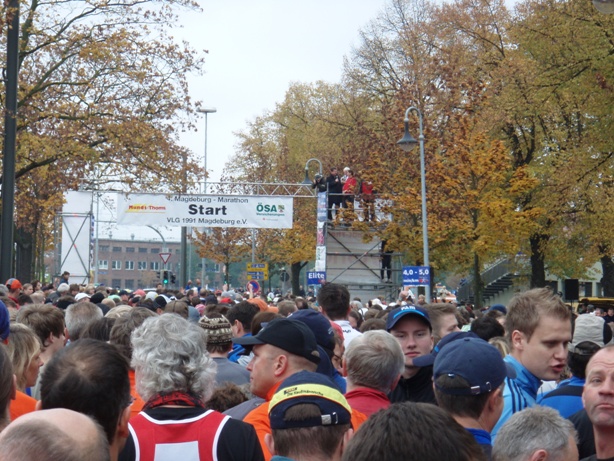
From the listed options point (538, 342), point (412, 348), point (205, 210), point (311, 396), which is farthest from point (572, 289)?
point (311, 396)

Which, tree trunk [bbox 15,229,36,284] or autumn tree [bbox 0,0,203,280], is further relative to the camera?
tree trunk [bbox 15,229,36,284]

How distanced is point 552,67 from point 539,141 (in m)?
13.7

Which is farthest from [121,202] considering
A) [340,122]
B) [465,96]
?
[340,122]

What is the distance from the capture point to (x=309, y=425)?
3447 mm

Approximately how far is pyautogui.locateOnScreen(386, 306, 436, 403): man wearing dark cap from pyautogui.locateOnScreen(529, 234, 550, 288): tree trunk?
33972 mm

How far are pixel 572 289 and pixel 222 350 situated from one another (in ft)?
80.8

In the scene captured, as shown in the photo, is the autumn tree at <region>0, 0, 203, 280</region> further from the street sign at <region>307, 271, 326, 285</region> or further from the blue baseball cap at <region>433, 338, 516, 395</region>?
the blue baseball cap at <region>433, 338, 516, 395</region>

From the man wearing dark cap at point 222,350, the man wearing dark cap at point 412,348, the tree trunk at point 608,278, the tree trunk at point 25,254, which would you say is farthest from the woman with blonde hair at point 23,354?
the tree trunk at point 608,278

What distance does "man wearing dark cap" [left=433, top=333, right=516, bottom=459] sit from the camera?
410cm

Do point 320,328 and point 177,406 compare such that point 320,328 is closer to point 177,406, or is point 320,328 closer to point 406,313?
point 406,313

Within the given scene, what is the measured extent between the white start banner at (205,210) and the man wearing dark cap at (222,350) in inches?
1010

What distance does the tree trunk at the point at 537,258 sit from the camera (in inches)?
1574

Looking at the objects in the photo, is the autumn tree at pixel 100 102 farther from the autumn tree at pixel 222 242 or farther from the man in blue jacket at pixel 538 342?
the autumn tree at pixel 222 242

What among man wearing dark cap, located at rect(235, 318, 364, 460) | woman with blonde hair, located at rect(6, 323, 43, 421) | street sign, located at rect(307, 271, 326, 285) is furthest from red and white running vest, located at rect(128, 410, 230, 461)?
street sign, located at rect(307, 271, 326, 285)
